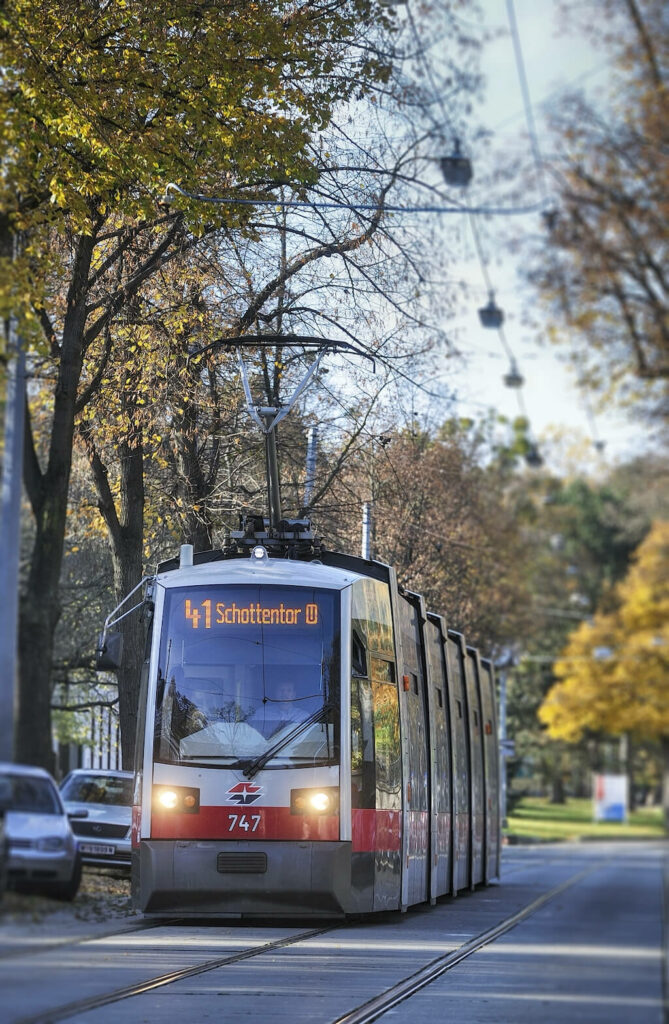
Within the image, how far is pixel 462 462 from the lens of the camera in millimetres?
36094

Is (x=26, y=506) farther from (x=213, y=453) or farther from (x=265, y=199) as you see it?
(x=213, y=453)

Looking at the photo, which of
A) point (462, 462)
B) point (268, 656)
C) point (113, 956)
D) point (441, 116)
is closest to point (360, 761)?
point (268, 656)

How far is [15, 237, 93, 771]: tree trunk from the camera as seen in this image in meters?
7.94

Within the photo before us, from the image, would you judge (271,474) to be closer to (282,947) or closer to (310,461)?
(310,461)

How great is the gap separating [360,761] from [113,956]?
13.3 feet

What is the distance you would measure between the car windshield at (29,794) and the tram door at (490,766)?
18.6 m

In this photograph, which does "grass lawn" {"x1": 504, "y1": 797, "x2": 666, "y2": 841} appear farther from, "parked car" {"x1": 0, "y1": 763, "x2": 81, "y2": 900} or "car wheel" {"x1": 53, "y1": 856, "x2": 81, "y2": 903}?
"parked car" {"x1": 0, "y1": 763, "x2": 81, "y2": 900}

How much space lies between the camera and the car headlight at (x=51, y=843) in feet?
23.2

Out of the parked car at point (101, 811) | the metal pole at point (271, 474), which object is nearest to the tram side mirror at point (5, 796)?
the parked car at point (101, 811)

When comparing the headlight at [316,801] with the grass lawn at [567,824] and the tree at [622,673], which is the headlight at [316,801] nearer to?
the grass lawn at [567,824]

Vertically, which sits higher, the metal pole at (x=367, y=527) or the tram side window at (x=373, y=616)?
the metal pole at (x=367, y=527)

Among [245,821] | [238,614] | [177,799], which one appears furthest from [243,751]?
[238,614]

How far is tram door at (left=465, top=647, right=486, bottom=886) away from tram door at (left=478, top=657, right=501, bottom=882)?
592 millimetres

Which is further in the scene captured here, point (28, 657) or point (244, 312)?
point (244, 312)
